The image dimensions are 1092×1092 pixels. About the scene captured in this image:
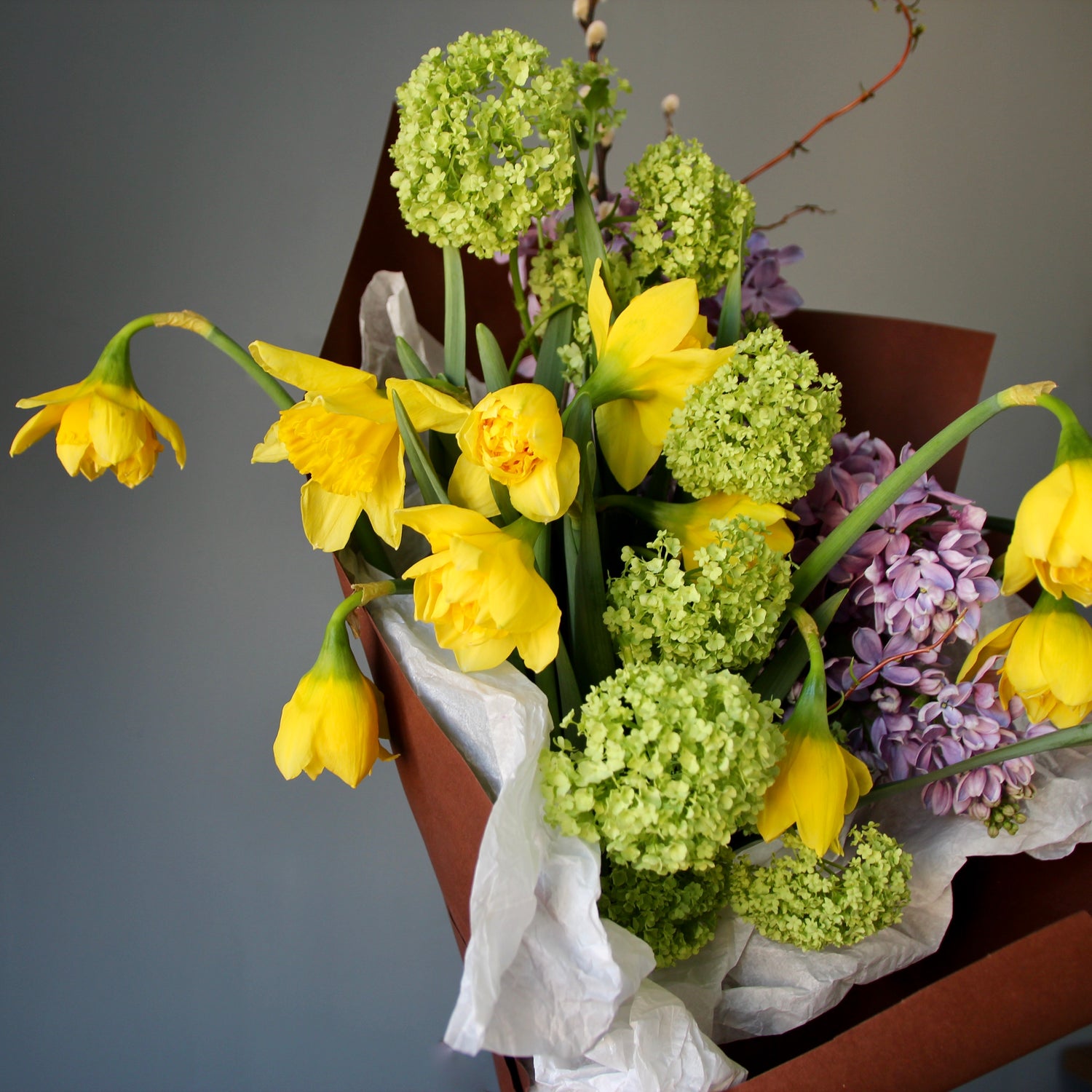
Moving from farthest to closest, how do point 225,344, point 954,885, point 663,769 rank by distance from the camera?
point 954,885 → point 225,344 → point 663,769

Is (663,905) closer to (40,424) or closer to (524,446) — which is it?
(524,446)

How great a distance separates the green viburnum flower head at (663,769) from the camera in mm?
377

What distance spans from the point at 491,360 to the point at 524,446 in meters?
0.12

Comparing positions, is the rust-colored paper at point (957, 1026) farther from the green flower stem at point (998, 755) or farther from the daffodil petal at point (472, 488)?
the daffodil petal at point (472, 488)

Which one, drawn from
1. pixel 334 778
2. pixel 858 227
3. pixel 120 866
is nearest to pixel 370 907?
pixel 334 778

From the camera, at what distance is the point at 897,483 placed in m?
0.45

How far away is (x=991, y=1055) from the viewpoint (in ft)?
1.38

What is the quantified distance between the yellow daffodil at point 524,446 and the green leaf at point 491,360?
9cm

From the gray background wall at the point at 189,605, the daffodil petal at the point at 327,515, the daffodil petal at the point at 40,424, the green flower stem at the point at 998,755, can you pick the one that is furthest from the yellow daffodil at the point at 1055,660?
the gray background wall at the point at 189,605

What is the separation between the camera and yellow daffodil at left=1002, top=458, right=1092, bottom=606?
393mm

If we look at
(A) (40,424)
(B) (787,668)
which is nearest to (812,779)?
(B) (787,668)

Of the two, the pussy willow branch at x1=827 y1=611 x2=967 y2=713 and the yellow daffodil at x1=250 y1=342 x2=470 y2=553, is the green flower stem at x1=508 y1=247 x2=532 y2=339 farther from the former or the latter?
the pussy willow branch at x1=827 y1=611 x2=967 y2=713

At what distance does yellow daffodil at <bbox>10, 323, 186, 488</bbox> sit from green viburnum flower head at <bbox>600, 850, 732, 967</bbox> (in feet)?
1.03

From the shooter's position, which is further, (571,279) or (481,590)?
(571,279)
